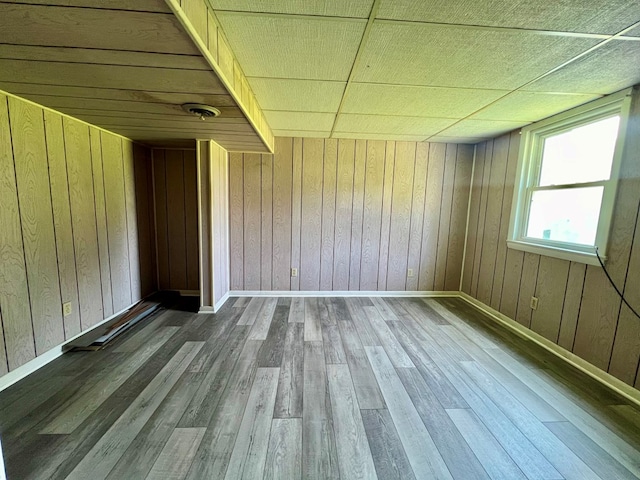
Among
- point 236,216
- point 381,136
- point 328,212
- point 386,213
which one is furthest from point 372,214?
point 236,216

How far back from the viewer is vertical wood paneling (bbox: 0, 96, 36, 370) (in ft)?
5.54

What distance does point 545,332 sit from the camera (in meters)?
2.46

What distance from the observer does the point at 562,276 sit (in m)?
2.32

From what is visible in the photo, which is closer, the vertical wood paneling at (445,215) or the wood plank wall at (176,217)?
the wood plank wall at (176,217)

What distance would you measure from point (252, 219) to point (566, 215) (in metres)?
3.40

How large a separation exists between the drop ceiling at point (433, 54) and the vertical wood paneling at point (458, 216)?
3.74 ft

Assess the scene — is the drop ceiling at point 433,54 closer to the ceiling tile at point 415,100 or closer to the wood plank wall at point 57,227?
the ceiling tile at point 415,100

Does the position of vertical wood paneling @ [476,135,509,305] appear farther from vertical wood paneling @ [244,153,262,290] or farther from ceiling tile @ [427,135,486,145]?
vertical wood paneling @ [244,153,262,290]

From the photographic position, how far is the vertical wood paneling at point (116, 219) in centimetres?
267

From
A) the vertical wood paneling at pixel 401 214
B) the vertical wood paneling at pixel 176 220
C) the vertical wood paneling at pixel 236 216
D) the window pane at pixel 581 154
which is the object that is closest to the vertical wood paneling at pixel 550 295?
the window pane at pixel 581 154

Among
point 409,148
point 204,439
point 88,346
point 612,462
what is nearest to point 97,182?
point 88,346

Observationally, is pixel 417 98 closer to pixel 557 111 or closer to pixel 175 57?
pixel 557 111

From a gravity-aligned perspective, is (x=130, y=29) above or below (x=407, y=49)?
below

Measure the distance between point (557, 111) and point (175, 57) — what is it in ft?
10.0
